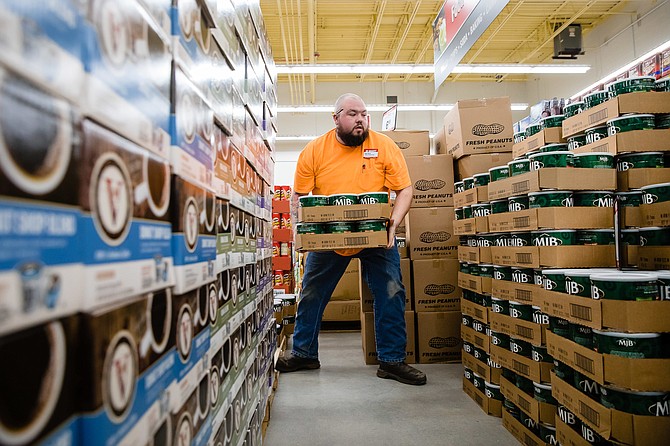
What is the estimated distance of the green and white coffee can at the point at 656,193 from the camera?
171 centimetres

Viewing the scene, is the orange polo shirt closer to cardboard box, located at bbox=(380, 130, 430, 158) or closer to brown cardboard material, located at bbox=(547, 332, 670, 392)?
cardboard box, located at bbox=(380, 130, 430, 158)

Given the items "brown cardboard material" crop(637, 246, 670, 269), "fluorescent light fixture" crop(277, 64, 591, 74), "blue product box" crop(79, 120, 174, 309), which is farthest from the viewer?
"fluorescent light fixture" crop(277, 64, 591, 74)

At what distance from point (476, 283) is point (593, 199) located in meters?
0.79

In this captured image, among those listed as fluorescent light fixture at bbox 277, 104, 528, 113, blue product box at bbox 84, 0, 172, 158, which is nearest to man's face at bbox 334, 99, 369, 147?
blue product box at bbox 84, 0, 172, 158

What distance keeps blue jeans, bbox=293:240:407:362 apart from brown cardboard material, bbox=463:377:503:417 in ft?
1.59

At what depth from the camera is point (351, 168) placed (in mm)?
3057

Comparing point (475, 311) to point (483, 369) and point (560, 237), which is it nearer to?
point (483, 369)

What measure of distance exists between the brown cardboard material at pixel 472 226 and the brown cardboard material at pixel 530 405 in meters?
0.75

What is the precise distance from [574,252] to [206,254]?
1485 millimetres

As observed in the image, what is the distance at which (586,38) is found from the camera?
30.7 ft

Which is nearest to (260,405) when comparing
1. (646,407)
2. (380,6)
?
(646,407)

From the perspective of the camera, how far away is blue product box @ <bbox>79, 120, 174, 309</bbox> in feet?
1.56

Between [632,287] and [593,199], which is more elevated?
[593,199]

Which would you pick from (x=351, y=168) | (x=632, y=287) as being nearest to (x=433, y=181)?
(x=351, y=168)
